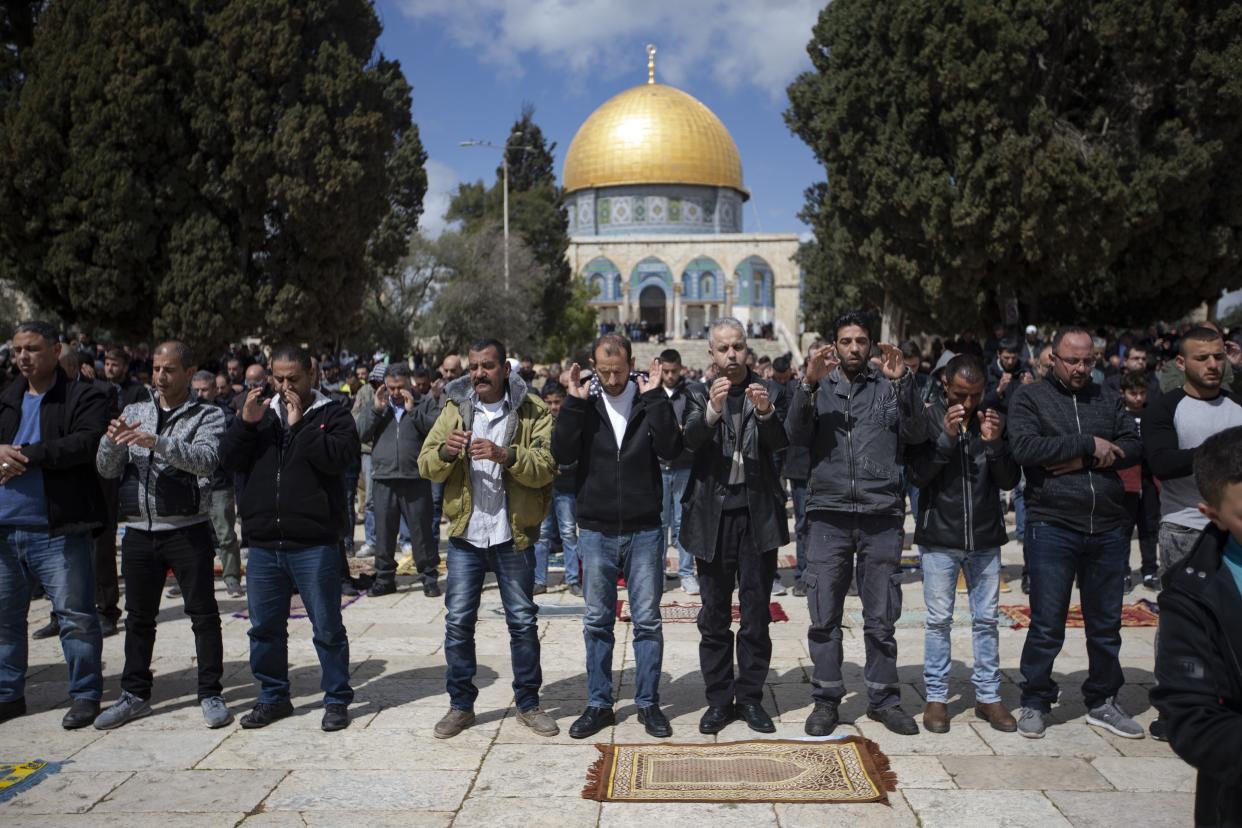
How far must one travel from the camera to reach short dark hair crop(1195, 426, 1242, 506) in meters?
2.18

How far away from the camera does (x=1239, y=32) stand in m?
15.5

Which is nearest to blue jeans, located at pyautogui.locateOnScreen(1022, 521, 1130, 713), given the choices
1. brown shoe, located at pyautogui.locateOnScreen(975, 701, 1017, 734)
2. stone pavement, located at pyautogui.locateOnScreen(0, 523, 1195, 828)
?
brown shoe, located at pyautogui.locateOnScreen(975, 701, 1017, 734)

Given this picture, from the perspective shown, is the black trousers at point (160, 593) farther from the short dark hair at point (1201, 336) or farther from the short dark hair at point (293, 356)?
the short dark hair at point (1201, 336)

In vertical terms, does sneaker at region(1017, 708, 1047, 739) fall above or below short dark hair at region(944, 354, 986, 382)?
below

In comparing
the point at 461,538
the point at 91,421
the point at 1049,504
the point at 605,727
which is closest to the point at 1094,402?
the point at 1049,504

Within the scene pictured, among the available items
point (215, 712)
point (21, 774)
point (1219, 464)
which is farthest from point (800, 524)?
point (1219, 464)

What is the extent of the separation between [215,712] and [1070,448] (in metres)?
4.28

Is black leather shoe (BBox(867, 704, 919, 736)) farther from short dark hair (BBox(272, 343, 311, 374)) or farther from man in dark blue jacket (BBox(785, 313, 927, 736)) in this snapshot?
short dark hair (BBox(272, 343, 311, 374))

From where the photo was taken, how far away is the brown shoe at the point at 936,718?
465 centimetres

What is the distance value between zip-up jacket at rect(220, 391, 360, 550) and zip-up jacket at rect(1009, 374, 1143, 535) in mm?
3235

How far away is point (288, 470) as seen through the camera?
189 inches

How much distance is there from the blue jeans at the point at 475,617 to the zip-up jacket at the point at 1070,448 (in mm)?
2454

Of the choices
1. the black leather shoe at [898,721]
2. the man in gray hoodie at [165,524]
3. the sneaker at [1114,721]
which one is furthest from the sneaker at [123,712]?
the sneaker at [1114,721]

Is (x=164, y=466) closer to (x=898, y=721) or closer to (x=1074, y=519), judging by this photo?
(x=898, y=721)
